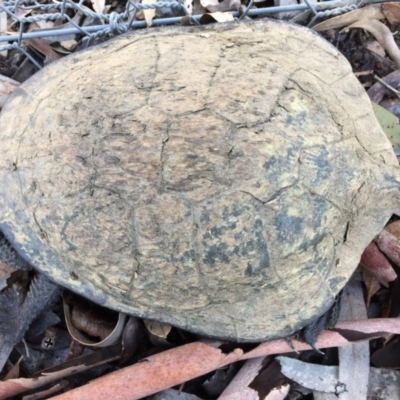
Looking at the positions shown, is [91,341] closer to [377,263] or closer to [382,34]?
[377,263]

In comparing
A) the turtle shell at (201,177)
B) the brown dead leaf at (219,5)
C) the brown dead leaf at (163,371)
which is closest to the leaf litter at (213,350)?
the brown dead leaf at (163,371)

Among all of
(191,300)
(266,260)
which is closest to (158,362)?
(191,300)

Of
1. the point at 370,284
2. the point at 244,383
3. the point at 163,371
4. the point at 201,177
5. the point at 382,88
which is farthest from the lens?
the point at 382,88

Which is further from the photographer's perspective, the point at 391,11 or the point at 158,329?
the point at 391,11

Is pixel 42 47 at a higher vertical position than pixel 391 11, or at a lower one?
higher

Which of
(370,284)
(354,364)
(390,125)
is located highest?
(390,125)

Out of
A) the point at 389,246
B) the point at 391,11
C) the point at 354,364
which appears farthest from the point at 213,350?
the point at 391,11

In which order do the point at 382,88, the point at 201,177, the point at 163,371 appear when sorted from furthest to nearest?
the point at 382,88, the point at 163,371, the point at 201,177
